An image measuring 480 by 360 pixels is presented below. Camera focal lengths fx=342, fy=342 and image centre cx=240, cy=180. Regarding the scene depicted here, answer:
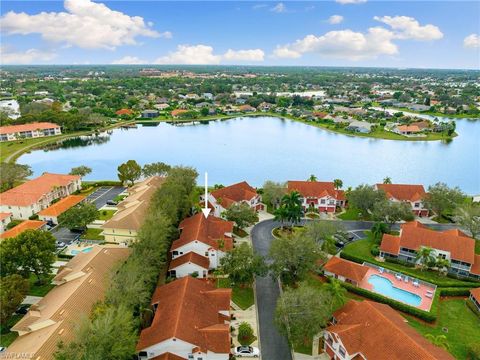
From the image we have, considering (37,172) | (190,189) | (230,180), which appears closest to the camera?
(190,189)

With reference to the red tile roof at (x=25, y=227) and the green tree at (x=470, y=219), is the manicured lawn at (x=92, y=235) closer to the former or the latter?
the red tile roof at (x=25, y=227)

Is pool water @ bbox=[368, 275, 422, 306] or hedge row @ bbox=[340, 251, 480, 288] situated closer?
pool water @ bbox=[368, 275, 422, 306]

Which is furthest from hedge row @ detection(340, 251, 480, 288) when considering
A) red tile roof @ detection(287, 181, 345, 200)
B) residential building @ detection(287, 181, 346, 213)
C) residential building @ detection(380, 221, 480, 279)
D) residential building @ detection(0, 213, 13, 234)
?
residential building @ detection(0, 213, 13, 234)

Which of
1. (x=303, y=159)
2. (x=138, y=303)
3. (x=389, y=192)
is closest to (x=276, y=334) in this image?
(x=138, y=303)

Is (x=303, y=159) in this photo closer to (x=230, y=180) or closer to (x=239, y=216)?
(x=230, y=180)

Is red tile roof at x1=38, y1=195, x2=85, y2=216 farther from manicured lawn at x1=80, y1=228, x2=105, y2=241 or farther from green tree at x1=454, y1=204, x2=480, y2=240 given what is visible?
green tree at x1=454, y1=204, x2=480, y2=240

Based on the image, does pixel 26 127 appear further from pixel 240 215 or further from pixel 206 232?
pixel 206 232

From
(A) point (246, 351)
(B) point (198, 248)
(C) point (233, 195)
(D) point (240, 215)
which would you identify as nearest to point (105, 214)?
(C) point (233, 195)
